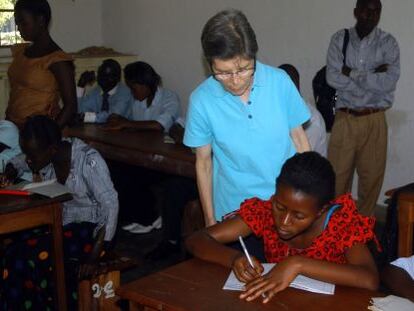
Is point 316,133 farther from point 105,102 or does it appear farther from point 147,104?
point 105,102

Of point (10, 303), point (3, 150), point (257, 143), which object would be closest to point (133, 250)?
point (3, 150)

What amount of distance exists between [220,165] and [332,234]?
59 cm

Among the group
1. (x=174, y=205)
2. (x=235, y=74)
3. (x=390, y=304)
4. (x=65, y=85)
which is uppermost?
(x=235, y=74)

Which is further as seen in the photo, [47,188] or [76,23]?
[76,23]

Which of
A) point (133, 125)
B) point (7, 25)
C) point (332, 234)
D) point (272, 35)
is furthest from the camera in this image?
point (7, 25)

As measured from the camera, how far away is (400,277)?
2221mm

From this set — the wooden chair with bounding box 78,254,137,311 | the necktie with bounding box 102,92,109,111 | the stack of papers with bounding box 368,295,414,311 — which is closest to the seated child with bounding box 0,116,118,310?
the wooden chair with bounding box 78,254,137,311

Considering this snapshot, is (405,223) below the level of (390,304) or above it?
below

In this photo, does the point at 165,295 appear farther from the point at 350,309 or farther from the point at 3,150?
the point at 3,150

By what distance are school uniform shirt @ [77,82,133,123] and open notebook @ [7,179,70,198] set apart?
226cm

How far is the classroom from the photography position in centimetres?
202

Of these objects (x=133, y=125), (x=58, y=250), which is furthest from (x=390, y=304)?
(x=133, y=125)

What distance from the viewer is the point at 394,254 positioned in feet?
9.55

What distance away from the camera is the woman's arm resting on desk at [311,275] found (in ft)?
6.12
